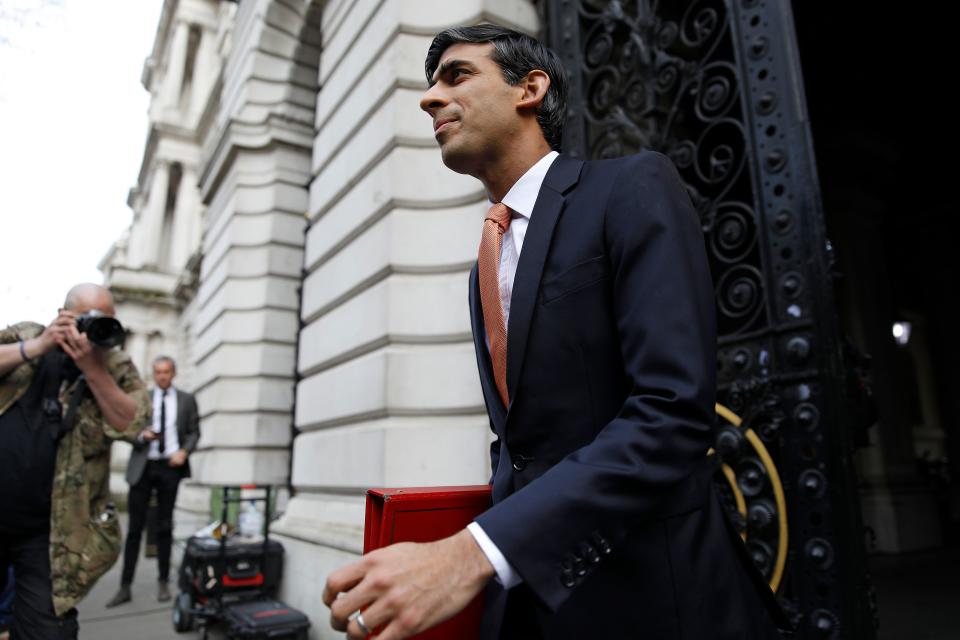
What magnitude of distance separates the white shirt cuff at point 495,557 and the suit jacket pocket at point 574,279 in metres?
0.45

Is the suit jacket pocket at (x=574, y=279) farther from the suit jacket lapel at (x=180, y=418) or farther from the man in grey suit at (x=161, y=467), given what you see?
the suit jacket lapel at (x=180, y=418)

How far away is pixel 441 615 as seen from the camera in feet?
2.55

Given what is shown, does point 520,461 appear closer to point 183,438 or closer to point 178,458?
point 178,458

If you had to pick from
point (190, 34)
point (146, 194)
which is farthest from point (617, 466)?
point (146, 194)

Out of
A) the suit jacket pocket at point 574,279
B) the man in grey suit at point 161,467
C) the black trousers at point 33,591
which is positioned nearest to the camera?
the suit jacket pocket at point 574,279

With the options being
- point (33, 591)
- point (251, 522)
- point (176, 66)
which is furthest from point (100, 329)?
point (176, 66)

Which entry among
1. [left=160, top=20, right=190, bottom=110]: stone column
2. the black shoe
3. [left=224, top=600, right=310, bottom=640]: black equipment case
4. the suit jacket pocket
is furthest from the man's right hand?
[left=160, top=20, right=190, bottom=110]: stone column

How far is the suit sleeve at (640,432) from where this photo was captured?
0.86 meters

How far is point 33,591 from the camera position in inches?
116

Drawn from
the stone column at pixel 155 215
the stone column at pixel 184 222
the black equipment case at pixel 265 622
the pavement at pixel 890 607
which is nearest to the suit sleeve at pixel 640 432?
the black equipment case at pixel 265 622

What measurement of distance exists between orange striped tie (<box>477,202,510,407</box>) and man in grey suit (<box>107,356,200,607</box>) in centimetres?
545

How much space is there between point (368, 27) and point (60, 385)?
4186 mm

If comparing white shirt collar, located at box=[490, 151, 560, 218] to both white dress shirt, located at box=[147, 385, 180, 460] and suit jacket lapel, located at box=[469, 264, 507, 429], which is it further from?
white dress shirt, located at box=[147, 385, 180, 460]

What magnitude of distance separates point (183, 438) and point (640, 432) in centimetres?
687
